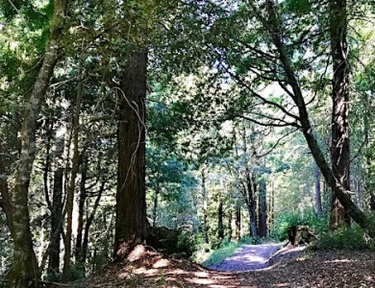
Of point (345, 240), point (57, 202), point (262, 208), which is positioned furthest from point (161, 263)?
point (262, 208)

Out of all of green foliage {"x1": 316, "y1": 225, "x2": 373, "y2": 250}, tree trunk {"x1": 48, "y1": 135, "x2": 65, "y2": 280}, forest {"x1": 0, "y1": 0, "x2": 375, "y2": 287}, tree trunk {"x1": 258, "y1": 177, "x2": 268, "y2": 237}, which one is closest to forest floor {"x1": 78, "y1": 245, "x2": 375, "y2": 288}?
forest {"x1": 0, "y1": 0, "x2": 375, "y2": 287}

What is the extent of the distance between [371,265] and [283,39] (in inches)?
204

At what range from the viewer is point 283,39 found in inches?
373

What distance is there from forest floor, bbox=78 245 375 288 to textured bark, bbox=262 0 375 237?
2.55 ft

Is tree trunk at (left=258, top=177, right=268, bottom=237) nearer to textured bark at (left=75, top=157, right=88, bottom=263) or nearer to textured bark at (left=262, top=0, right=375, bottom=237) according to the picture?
textured bark at (left=75, top=157, right=88, bottom=263)

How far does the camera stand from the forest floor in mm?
6188

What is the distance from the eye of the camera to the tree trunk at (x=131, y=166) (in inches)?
310

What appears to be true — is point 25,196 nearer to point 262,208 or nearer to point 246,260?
point 246,260

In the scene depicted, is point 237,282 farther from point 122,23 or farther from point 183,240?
point 122,23

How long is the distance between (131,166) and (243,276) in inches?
129

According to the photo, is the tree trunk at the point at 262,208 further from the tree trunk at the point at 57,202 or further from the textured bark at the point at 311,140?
the textured bark at the point at 311,140

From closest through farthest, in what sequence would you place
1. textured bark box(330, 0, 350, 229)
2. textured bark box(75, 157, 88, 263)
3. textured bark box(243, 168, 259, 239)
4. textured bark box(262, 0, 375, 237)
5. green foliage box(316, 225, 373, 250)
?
textured bark box(262, 0, 375, 237) → green foliage box(316, 225, 373, 250) → textured bark box(330, 0, 350, 229) → textured bark box(75, 157, 88, 263) → textured bark box(243, 168, 259, 239)

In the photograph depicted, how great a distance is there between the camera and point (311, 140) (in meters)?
8.72

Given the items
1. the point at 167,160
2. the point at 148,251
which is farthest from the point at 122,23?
the point at 167,160
